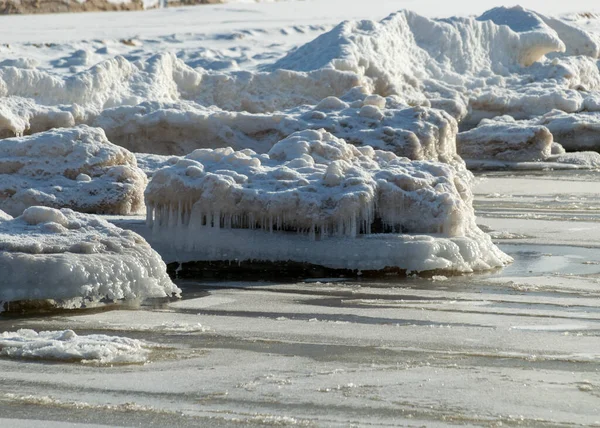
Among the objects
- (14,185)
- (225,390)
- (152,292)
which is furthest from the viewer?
(14,185)

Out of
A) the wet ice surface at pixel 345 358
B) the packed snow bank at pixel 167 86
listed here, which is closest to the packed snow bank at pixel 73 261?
the wet ice surface at pixel 345 358

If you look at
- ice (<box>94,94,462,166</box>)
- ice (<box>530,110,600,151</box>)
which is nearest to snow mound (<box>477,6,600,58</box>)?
ice (<box>530,110,600,151</box>)

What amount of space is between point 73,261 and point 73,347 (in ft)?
4.01

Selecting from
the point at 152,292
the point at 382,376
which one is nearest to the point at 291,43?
the point at 152,292

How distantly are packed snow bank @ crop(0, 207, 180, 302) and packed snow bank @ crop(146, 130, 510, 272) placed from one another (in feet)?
3.09

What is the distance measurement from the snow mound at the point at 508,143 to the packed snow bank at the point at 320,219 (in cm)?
867

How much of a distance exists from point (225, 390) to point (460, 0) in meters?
36.0

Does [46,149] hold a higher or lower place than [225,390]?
higher

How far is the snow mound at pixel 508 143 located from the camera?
16.4 metres

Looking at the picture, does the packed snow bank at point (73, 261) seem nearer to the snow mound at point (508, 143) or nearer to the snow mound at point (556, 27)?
the snow mound at point (508, 143)

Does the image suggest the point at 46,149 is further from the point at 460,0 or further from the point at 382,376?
the point at 460,0

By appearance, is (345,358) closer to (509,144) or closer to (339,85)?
(509,144)

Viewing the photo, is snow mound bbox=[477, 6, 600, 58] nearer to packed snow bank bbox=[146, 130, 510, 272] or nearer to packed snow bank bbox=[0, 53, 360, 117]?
packed snow bank bbox=[0, 53, 360, 117]

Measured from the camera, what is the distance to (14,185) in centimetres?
836
